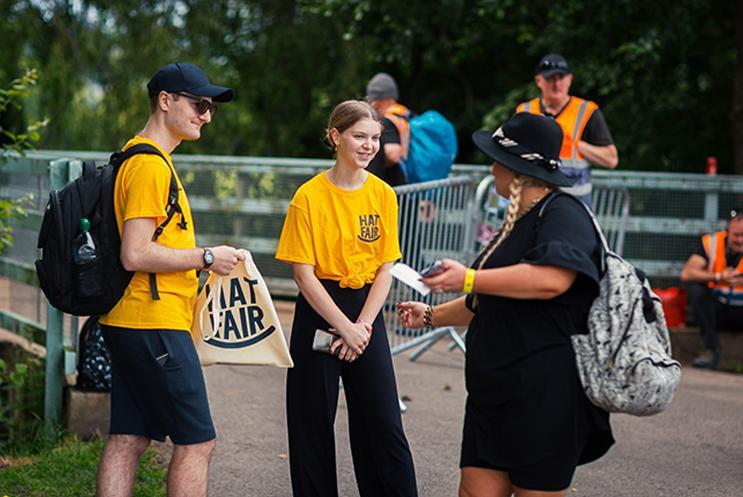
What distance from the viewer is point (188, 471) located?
4328 millimetres

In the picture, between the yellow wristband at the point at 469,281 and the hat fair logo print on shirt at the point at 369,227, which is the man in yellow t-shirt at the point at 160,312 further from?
the yellow wristband at the point at 469,281

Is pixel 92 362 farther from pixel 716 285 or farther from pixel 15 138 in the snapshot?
pixel 716 285

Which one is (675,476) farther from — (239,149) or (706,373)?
(239,149)

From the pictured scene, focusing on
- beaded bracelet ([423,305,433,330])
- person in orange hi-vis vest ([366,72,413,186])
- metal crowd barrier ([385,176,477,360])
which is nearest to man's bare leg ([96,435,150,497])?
beaded bracelet ([423,305,433,330])

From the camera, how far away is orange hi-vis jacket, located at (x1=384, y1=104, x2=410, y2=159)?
828 cm

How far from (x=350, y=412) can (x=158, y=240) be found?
116 cm

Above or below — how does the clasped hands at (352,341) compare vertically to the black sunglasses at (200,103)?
below

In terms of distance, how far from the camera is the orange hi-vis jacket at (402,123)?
326 inches

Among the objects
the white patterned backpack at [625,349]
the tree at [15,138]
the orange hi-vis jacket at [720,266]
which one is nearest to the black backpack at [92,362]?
the tree at [15,138]

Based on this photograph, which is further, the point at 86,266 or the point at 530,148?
the point at 86,266

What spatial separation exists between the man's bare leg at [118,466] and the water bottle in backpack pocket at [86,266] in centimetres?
59

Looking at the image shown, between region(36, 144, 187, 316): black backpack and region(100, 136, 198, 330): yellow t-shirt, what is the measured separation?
3 cm

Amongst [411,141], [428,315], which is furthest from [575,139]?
[428,315]

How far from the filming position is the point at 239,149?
20391 millimetres
